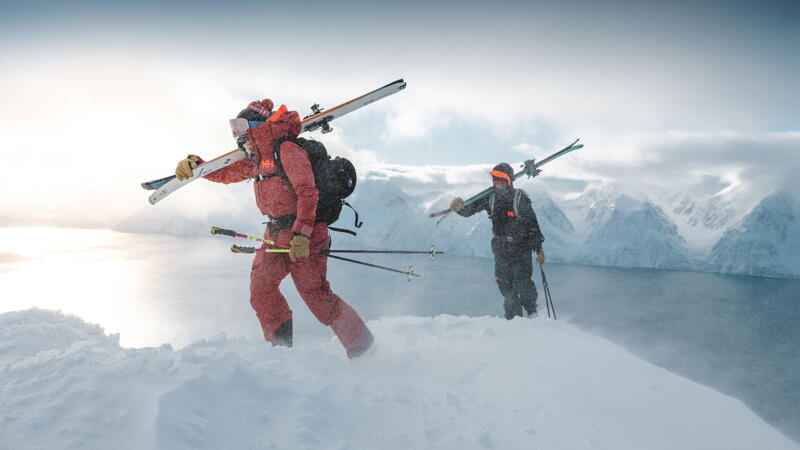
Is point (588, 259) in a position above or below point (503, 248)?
below

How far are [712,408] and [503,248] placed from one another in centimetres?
363

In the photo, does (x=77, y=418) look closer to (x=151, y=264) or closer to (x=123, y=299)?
(x=123, y=299)

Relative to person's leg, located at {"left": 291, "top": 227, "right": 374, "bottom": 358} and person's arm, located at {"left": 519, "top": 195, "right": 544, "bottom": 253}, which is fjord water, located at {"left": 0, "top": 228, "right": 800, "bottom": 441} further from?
person's arm, located at {"left": 519, "top": 195, "right": 544, "bottom": 253}

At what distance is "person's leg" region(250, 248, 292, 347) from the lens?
3672mm

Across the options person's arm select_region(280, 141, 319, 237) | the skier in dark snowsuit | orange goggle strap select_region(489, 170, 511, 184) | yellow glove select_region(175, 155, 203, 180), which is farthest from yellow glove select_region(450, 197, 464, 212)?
yellow glove select_region(175, 155, 203, 180)

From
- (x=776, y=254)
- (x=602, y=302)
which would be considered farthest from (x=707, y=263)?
(x=602, y=302)

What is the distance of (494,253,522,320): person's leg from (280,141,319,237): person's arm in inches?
163

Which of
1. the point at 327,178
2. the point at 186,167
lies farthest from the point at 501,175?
the point at 186,167

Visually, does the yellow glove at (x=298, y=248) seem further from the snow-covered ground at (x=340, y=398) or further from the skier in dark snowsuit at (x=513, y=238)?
the skier in dark snowsuit at (x=513, y=238)

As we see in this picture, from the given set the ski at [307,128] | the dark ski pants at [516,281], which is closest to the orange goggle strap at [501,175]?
the dark ski pants at [516,281]

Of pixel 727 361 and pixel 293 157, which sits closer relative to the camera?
pixel 293 157

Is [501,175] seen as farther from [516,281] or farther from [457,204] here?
[516,281]

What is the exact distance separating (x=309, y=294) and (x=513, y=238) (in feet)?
13.3

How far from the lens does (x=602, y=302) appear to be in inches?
1559
